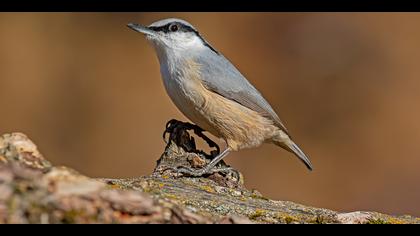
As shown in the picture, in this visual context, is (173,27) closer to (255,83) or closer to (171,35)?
(171,35)

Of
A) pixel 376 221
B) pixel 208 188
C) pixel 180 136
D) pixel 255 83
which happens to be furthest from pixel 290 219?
pixel 255 83

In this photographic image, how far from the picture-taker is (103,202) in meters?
2.79

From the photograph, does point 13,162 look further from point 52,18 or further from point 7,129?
point 52,18

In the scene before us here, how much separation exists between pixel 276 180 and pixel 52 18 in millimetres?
4539

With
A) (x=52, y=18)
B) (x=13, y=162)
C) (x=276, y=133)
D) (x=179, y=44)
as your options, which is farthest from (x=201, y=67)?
(x=52, y=18)

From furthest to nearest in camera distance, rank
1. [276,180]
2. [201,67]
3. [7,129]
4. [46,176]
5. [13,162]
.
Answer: [276,180] < [7,129] < [201,67] < [13,162] < [46,176]

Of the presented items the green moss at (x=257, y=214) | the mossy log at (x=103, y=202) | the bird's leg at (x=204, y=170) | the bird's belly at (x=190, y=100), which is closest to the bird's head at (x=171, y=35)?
the bird's belly at (x=190, y=100)

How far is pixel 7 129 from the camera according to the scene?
10789 millimetres

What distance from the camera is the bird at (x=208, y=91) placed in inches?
235

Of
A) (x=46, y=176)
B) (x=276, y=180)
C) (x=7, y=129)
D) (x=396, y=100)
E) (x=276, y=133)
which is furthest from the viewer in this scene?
(x=396, y=100)

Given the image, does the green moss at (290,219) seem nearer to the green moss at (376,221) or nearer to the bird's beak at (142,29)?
the green moss at (376,221)

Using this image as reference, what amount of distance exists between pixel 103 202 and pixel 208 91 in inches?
133

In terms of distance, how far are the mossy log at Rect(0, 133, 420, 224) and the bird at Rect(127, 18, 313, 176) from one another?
4.79 feet

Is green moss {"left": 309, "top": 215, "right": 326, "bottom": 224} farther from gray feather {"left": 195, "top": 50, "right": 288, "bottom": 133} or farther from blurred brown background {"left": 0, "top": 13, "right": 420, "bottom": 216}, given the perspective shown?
blurred brown background {"left": 0, "top": 13, "right": 420, "bottom": 216}
